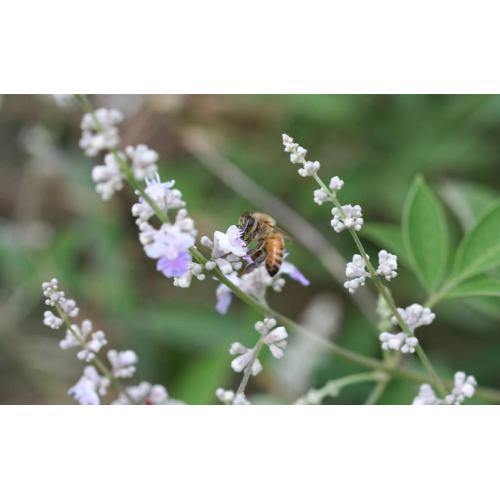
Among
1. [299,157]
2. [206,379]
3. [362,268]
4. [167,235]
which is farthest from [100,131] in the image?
[206,379]

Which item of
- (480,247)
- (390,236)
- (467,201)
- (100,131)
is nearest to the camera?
(100,131)

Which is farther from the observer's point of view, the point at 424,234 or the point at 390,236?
the point at 390,236

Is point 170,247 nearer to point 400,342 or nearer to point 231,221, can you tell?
point 400,342

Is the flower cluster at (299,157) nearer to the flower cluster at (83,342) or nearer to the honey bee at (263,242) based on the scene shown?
the honey bee at (263,242)

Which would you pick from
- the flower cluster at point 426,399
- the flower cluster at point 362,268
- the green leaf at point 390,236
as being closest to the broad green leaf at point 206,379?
the green leaf at point 390,236

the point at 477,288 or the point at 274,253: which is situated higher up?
the point at 477,288

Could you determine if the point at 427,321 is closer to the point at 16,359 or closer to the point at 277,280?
the point at 277,280
